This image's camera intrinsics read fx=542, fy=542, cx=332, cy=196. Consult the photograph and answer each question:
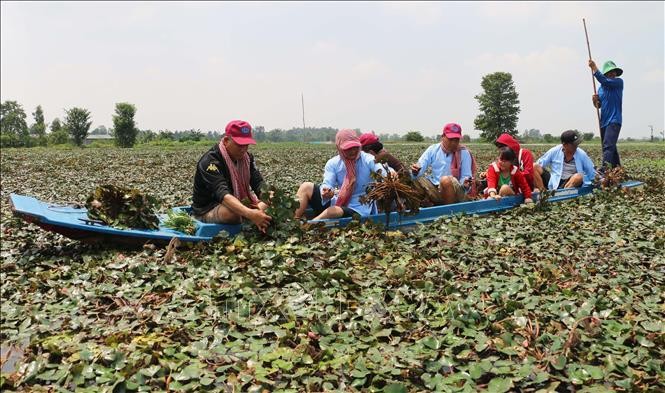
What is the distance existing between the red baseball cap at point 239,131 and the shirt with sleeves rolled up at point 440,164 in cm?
246

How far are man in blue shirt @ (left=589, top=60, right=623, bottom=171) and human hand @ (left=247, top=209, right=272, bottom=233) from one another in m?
5.70

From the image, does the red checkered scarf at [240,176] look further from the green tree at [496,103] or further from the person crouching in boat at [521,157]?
the green tree at [496,103]

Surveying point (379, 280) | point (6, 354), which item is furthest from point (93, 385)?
point (379, 280)

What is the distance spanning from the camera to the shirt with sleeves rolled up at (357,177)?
5.54 m

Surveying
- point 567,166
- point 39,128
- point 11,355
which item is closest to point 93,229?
Result: point 11,355

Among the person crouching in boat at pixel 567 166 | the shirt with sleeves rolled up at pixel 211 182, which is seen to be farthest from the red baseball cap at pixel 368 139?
the person crouching in boat at pixel 567 166

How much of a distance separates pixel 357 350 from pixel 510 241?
105 inches

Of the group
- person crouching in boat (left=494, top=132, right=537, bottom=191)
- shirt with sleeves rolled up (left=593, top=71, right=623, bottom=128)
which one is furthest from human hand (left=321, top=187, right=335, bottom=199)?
shirt with sleeves rolled up (left=593, top=71, right=623, bottom=128)

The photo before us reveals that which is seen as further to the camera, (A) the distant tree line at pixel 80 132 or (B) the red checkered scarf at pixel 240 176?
(A) the distant tree line at pixel 80 132

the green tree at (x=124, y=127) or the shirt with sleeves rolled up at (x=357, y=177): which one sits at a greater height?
the green tree at (x=124, y=127)

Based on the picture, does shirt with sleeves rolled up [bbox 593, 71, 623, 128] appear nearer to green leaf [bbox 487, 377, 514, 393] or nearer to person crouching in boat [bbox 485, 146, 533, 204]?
person crouching in boat [bbox 485, 146, 533, 204]

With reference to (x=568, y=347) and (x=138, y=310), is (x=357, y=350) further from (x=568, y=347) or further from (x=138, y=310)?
(x=138, y=310)

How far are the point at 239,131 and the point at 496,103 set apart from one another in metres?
56.7

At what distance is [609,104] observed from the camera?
27.6 feet
